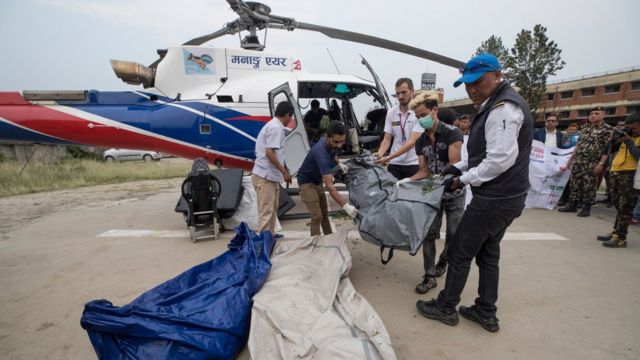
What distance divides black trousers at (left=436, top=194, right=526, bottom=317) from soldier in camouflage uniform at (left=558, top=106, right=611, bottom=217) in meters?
4.15

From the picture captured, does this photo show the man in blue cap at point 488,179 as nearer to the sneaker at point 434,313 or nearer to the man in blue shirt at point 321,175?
the sneaker at point 434,313

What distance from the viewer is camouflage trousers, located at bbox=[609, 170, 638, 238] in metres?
3.65

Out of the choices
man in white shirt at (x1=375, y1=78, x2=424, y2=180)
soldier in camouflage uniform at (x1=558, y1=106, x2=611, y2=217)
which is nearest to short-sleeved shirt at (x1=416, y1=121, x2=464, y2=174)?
man in white shirt at (x1=375, y1=78, x2=424, y2=180)

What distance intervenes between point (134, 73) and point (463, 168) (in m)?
5.38

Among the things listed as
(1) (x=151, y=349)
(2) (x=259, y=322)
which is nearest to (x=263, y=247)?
(2) (x=259, y=322)

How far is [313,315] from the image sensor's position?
197 cm

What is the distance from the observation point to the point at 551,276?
305cm

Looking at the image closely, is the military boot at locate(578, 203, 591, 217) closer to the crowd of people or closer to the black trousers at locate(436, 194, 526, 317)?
the crowd of people

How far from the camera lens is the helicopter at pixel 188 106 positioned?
516 centimetres

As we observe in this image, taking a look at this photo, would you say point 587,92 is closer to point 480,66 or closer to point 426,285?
point 426,285

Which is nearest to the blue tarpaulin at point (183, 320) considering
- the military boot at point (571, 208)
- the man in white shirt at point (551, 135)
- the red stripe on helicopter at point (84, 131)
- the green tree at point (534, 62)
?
the red stripe on helicopter at point (84, 131)

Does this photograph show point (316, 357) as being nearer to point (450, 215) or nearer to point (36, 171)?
point (450, 215)

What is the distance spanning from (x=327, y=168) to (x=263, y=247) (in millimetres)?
929

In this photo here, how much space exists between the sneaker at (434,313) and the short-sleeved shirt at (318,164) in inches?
54.2
